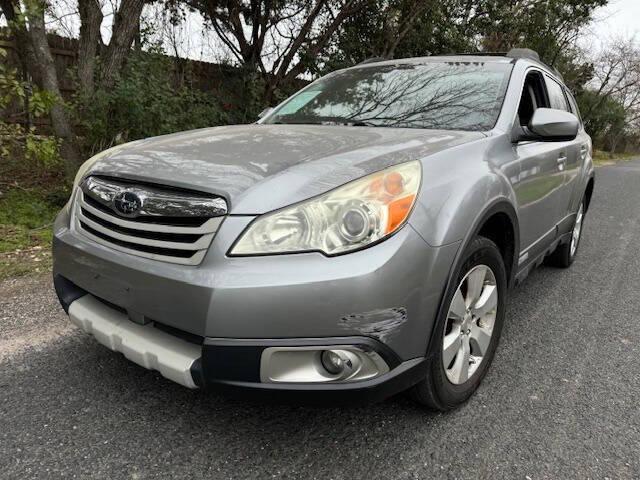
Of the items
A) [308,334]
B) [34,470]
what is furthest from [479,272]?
[34,470]

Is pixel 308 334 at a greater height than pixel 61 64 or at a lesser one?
lesser

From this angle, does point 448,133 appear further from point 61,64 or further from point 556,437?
point 61,64

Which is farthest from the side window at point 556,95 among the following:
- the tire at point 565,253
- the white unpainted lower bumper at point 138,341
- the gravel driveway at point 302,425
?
the white unpainted lower bumper at point 138,341

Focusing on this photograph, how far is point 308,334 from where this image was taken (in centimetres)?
158

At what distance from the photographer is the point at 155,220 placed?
1.78 m

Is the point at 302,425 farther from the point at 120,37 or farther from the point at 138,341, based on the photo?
the point at 120,37

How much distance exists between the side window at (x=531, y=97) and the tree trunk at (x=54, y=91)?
4.54 m

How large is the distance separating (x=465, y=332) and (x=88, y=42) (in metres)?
5.72

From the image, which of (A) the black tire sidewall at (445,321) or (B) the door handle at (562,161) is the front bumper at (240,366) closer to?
(A) the black tire sidewall at (445,321)

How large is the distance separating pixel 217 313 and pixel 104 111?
4.70 meters

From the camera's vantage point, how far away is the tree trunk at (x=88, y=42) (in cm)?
587

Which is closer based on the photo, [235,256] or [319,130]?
[235,256]

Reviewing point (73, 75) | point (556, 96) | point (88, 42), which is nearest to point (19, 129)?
point (73, 75)

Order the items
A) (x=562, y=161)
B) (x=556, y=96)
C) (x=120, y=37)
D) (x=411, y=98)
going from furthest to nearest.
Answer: (x=120, y=37) < (x=556, y=96) < (x=562, y=161) < (x=411, y=98)
